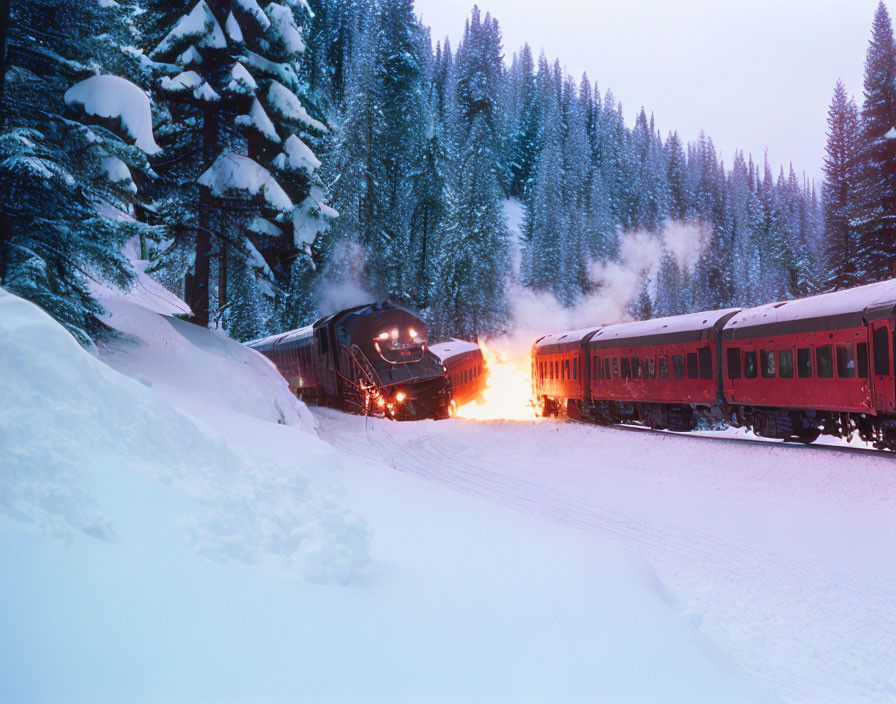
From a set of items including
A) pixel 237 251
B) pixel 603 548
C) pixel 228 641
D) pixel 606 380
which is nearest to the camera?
pixel 228 641

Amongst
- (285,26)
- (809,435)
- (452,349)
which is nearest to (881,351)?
(809,435)

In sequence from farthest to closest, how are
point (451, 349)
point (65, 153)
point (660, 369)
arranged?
point (451, 349)
point (660, 369)
point (65, 153)

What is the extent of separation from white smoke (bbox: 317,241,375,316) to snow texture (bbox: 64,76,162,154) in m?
27.7

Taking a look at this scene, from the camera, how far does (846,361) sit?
15711 mm

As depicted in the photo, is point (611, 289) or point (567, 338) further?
point (611, 289)

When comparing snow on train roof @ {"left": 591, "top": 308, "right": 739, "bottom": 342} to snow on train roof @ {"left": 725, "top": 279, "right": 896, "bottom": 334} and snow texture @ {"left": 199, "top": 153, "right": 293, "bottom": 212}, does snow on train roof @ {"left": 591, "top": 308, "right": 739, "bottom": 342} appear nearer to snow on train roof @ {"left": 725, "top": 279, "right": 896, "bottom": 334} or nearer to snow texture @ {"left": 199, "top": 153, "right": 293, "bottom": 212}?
snow on train roof @ {"left": 725, "top": 279, "right": 896, "bottom": 334}

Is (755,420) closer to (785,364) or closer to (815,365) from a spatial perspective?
(785,364)

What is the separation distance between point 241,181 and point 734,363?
14833mm

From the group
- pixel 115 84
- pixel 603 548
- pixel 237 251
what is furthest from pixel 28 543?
pixel 237 251

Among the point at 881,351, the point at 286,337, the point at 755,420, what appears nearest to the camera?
the point at 881,351

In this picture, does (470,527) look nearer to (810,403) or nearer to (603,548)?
(603,548)

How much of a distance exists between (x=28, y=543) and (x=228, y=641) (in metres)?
1.12

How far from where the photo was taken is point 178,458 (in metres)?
5.05

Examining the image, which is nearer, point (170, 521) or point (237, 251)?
point (170, 521)
